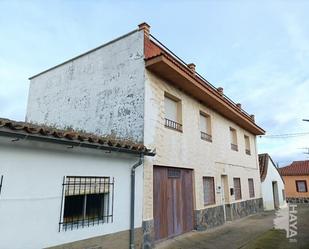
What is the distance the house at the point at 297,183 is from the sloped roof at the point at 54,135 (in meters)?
31.3

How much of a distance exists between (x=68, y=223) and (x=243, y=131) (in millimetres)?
14660

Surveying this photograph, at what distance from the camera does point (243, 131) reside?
17.3m

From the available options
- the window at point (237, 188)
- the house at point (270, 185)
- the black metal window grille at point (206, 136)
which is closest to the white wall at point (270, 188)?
the house at point (270, 185)

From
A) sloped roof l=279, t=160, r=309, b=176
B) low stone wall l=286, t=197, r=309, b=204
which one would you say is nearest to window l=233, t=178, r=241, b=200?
low stone wall l=286, t=197, r=309, b=204

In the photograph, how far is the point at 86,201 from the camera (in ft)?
19.5

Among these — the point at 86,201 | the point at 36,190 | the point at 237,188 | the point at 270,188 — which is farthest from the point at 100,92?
the point at 270,188

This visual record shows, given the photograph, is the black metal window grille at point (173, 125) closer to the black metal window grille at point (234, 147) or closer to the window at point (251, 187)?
the black metal window grille at point (234, 147)

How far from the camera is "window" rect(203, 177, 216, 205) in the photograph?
11086 millimetres

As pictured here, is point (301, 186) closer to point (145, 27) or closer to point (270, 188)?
point (270, 188)

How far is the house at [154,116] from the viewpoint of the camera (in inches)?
311

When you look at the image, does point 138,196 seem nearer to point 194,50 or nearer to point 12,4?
point 12,4

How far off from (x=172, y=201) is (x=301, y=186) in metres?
29.1

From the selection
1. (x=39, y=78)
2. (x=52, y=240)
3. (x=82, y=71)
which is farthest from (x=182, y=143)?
→ (x=39, y=78)

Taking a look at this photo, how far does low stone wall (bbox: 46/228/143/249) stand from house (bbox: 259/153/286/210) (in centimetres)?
1514
